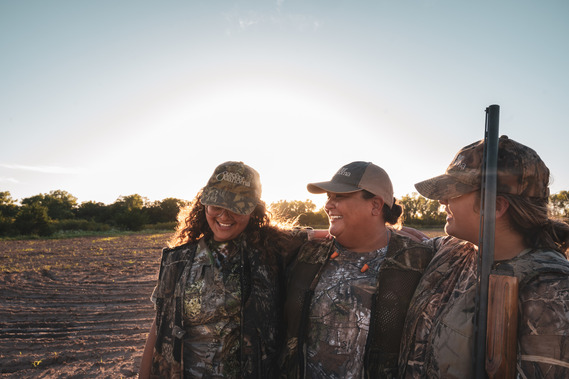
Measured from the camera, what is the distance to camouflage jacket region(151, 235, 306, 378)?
2.58m

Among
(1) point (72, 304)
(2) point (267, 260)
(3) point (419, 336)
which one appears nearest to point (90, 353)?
(1) point (72, 304)

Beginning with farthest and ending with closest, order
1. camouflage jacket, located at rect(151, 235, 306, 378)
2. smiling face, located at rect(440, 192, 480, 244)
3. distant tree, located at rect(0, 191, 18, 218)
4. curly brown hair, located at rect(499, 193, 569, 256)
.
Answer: distant tree, located at rect(0, 191, 18, 218), camouflage jacket, located at rect(151, 235, 306, 378), smiling face, located at rect(440, 192, 480, 244), curly brown hair, located at rect(499, 193, 569, 256)

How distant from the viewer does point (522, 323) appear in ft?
5.60

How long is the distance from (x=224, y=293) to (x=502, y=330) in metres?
1.83

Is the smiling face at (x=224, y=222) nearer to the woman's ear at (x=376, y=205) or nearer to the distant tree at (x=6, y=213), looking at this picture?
the woman's ear at (x=376, y=205)

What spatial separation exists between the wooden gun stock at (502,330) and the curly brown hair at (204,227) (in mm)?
1789

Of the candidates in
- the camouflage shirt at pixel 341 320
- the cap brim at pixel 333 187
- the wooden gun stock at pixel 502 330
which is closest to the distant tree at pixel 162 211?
the cap brim at pixel 333 187

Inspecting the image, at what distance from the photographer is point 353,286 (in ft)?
8.55

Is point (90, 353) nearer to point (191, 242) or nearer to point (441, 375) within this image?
point (191, 242)

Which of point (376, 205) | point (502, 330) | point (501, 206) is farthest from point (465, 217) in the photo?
point (376, 205)

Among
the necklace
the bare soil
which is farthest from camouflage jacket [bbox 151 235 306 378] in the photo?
the bare soil

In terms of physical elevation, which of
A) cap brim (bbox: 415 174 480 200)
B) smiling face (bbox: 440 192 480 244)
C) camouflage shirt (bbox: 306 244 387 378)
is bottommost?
camouflage shirt (bbox: 306 244 387 378)

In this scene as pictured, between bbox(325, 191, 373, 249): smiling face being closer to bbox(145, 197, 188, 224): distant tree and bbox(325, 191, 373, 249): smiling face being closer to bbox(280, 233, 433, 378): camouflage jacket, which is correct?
bbox(280, 233, 433, 378): camouflage jacket

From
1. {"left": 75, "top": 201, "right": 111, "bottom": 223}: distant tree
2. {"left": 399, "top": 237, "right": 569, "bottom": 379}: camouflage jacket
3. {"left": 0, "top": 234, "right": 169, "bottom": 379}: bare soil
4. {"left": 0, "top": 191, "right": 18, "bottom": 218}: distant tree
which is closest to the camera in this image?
{"left": 399, "top": 237, "right": 569, "bottom": 379}: camouflage jacket
